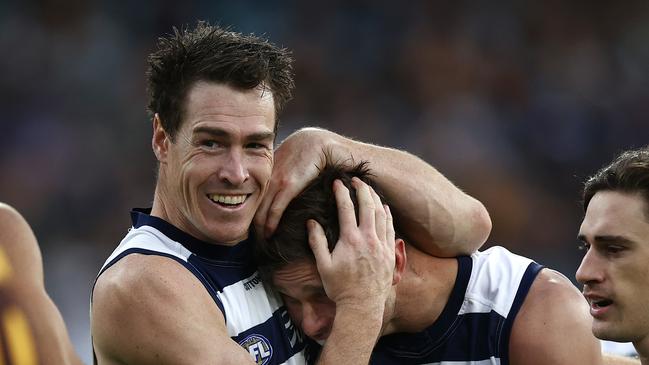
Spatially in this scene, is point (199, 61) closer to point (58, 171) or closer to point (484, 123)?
point (58, 171)

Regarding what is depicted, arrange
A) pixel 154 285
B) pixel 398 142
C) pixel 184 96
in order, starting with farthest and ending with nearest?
pixel 398 142 → pixel 184 96 → pixel 154 285

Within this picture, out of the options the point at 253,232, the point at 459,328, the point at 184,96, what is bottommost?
the point at 459,328

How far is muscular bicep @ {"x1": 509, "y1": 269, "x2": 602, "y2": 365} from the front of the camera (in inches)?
144

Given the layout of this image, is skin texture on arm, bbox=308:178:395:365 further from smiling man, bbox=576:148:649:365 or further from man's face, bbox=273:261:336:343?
smiling man, bbox=576:148:649:365

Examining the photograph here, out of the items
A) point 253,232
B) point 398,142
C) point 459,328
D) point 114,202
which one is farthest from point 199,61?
point 398,142

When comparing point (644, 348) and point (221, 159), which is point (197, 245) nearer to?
point (221, 159)

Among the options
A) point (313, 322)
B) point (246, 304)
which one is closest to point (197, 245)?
point (246, 304)

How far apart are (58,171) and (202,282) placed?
214 inches

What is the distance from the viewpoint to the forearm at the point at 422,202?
3775mm

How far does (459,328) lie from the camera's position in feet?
12.5

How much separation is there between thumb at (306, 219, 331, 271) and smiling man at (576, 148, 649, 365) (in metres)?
0.94

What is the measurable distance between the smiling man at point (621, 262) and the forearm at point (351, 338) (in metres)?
0.83

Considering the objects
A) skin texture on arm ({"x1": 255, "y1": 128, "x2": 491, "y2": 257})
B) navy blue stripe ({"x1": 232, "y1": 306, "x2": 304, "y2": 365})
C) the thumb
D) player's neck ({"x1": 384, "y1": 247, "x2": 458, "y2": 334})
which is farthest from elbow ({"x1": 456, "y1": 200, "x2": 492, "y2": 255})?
navy blue stripe ({"x1": 232, "y1": 306, "x2": 304, "y2": 365})

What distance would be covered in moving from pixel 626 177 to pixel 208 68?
158 cm
